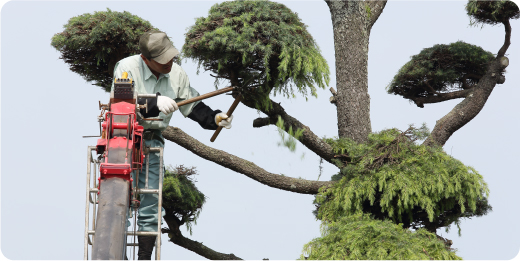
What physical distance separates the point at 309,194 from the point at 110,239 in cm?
318

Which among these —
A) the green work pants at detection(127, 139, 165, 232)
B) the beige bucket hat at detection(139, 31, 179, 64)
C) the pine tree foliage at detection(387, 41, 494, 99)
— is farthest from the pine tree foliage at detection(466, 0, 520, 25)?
the green work pants at detection(127, 139, 165, 232)

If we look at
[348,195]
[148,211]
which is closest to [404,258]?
[348,195]

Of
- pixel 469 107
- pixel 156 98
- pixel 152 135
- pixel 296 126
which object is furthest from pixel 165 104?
pixel 469 107

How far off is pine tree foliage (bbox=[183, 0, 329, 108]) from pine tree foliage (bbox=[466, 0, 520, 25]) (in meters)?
2.10

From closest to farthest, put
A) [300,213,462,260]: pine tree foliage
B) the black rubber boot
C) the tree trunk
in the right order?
[300,213,462,260]: pine tree foliage
the black rubber boot
the tree trunk

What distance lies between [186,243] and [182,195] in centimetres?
59

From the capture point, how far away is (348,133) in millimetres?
8141

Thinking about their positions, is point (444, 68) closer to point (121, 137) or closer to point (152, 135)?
point (152, 135)

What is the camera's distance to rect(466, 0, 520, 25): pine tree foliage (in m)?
8.42

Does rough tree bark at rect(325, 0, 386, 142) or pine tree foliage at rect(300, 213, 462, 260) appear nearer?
pine tree foliage at rect(300, 213, 462, 260)

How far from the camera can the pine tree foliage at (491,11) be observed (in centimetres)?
842

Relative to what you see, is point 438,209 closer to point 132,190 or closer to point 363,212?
point 363,212

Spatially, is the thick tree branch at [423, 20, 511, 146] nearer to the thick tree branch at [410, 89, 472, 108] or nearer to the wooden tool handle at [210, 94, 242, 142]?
the thick tree branch at [410, 89, 472, 108]

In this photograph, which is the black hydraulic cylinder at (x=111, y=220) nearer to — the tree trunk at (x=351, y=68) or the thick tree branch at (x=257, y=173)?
the thick tree branch at (x=257, y=173)
